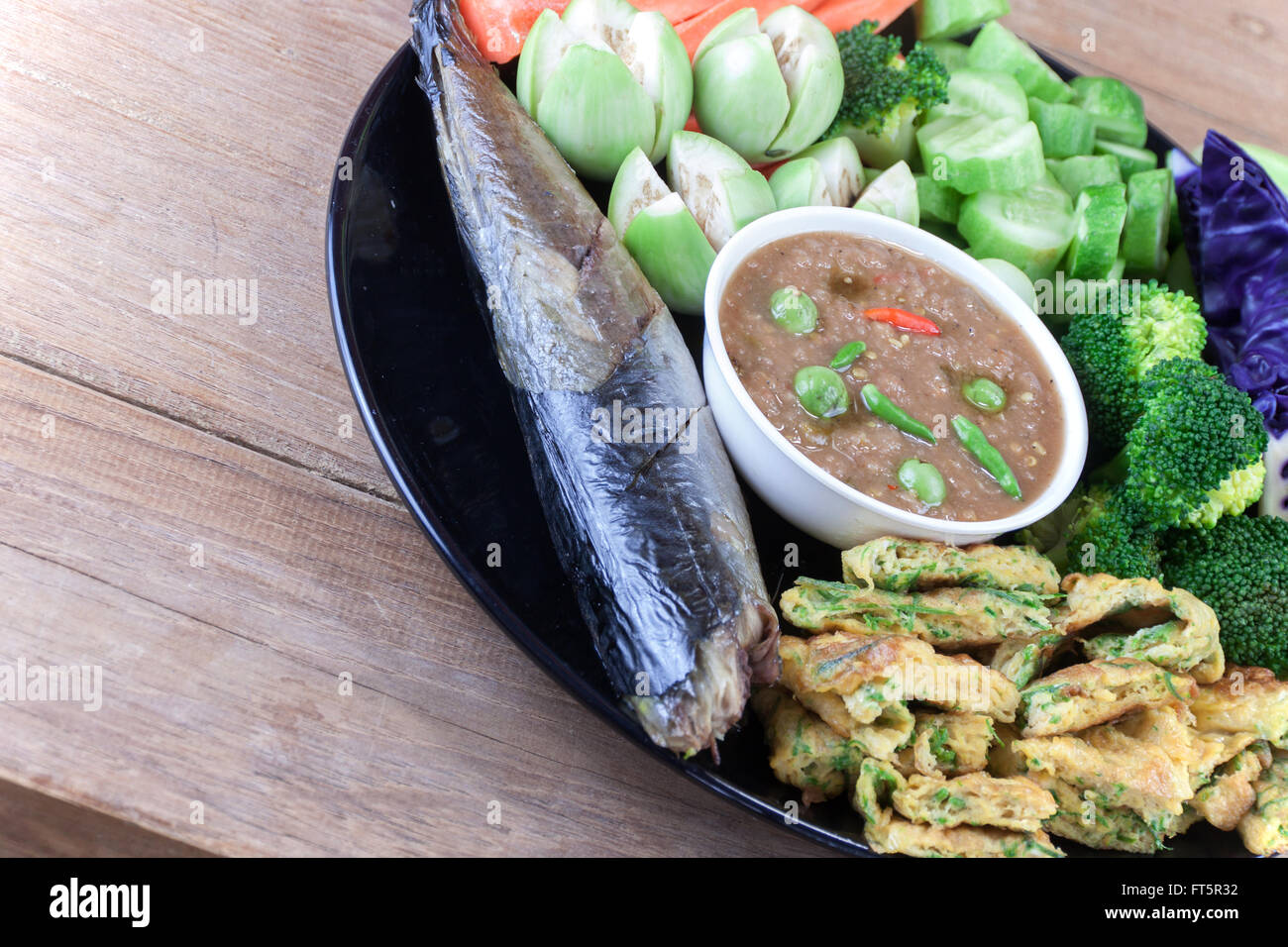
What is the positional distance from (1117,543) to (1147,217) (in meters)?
1.33

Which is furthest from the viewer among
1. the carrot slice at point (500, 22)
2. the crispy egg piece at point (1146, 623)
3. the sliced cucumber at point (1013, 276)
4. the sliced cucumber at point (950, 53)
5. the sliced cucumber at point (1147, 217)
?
the sliced cucumber at point (950, 53)

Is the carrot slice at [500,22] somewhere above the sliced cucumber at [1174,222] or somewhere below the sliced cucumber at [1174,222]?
above

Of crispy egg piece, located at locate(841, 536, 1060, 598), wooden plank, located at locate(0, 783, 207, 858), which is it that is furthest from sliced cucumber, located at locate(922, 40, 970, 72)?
wooden plank, located at locate(0, 783, 207, 858)

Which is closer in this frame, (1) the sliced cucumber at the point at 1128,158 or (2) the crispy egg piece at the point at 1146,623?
(2) the crispy egg piece at the point at 1146,623

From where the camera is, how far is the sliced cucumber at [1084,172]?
3545 mm

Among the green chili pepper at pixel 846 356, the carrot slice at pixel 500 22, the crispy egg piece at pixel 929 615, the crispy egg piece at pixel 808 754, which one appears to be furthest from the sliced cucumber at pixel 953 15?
the crispy egg piece at pixel 808 754

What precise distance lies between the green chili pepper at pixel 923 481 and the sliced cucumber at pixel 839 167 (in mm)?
1089

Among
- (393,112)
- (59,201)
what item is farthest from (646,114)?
(59,201)

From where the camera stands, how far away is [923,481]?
2.61 metres

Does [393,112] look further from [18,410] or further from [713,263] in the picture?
[18,410]

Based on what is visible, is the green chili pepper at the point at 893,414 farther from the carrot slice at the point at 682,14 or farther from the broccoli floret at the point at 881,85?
the carrot slice at the point at 682,14

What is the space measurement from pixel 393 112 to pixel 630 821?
84.0 inches

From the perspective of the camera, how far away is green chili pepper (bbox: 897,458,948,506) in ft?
8.57

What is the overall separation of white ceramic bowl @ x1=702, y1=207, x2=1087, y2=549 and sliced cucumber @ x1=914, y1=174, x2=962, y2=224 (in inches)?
17.2
